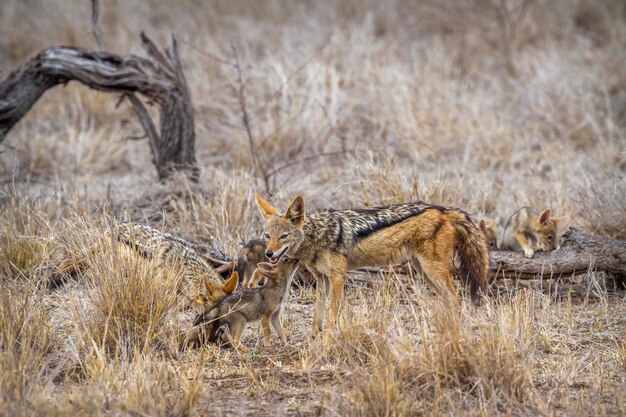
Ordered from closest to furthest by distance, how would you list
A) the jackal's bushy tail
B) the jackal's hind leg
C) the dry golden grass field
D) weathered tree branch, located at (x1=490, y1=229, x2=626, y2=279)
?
the dry golden grass field → the jackal's hind leg → the jackal's bushy tail → weathered tree branch, located at (x1=490, y1=229, x2=626, y2=279)

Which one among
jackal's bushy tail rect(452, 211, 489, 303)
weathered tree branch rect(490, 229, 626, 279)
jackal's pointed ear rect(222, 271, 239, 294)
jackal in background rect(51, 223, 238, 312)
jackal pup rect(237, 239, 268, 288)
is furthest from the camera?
weathered tree branch rect(490, 229, 626, 279)

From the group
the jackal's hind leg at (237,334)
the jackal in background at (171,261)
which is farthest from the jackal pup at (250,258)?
the jackal's hind leg at (237,334)

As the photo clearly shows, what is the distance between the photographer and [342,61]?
1569 centimetres

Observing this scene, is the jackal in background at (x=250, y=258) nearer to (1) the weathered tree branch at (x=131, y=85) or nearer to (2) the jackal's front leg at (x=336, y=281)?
(2) the jackal's front leg at (x=336, y=281)

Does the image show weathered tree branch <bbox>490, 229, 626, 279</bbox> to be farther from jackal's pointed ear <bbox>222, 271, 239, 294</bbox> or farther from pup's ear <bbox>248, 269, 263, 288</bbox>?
jackal's pointed ear <bbox>222, 271, 239, 294</bbox>

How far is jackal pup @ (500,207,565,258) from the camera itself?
912cm

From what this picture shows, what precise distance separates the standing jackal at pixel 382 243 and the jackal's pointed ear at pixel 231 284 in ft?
1.38

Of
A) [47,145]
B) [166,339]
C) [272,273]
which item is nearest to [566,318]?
[272,273]

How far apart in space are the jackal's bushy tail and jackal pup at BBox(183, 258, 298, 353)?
5.17 feet

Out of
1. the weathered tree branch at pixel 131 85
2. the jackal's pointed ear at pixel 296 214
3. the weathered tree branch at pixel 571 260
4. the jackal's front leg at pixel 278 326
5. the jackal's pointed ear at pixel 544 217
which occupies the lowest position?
the jackal's front leg at pixel 278 326

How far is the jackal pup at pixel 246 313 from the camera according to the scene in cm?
685

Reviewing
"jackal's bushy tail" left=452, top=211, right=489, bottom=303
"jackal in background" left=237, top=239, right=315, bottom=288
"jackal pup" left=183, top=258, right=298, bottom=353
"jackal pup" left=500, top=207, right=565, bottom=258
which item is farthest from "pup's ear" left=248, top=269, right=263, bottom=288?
"jackal pup" left=500, top=207, right=565, bottom=258

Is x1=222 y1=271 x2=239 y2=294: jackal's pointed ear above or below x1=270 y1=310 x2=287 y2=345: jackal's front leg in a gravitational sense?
above

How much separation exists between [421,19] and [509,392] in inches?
610
